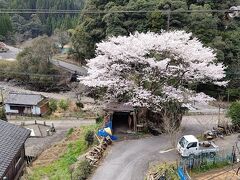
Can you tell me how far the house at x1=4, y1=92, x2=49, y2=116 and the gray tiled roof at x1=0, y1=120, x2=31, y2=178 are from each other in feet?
66.5

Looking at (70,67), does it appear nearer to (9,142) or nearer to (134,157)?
(134,157)

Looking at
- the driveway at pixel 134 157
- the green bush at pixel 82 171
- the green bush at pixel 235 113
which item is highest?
the green bush at pixel 235 113

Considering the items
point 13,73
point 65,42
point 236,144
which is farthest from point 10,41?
point 236,144

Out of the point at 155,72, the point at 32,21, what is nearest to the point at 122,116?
the point at 155,72

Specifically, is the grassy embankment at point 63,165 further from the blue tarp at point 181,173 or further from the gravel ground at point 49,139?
the blue tarp at point 181,173

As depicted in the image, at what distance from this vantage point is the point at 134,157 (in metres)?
20.7

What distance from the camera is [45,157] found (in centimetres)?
2341

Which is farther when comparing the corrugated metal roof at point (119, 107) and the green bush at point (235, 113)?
the corrugated metal roof at point (119, 107)

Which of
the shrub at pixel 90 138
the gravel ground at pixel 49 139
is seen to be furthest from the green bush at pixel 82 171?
the gravel ground at pixel 49 139

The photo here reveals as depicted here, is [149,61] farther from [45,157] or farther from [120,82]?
[45,157]

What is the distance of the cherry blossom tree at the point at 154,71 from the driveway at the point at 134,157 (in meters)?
1.95

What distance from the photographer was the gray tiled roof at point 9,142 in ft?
53.4

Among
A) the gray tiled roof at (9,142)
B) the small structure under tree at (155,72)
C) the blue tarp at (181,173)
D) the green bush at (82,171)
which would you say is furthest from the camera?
the small structure under tree at (155,72)

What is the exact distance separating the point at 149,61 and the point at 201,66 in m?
3.11
